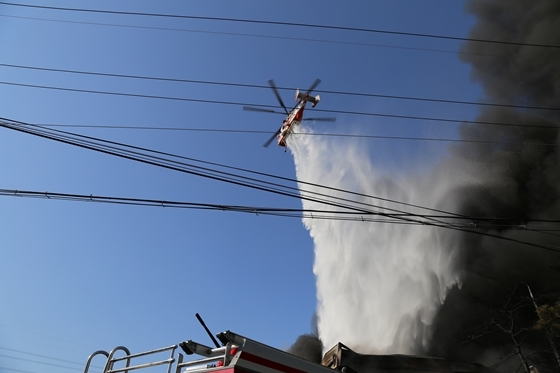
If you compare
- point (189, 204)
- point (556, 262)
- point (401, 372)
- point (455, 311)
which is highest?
point (556, 262)

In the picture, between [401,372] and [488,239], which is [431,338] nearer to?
[488,239]

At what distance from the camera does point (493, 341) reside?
2950 centimetres

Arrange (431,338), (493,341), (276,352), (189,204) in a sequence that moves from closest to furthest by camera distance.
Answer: (276,352), (189,204), (493,341), (431,338)

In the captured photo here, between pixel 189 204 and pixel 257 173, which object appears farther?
pixel 257 173

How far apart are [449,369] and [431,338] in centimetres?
→ 1265

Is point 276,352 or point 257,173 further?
point 257,173

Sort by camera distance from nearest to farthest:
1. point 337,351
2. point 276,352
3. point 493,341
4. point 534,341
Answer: point 276,352, point 337,351, point 534,341, point 493,341

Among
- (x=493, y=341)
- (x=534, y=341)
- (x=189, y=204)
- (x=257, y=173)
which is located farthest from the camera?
(x=493, y=341)

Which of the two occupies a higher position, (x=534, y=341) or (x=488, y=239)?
(x=488, y=239)

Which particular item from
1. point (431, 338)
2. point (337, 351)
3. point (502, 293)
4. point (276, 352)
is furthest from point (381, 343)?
point (276, 352)

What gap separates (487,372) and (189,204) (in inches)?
751

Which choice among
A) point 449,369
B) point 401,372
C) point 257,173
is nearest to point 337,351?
point 401,372

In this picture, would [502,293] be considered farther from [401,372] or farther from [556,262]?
[401,372]

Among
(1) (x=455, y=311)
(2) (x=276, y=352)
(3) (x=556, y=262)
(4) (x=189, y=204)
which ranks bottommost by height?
(2) (x=276, y=352)
